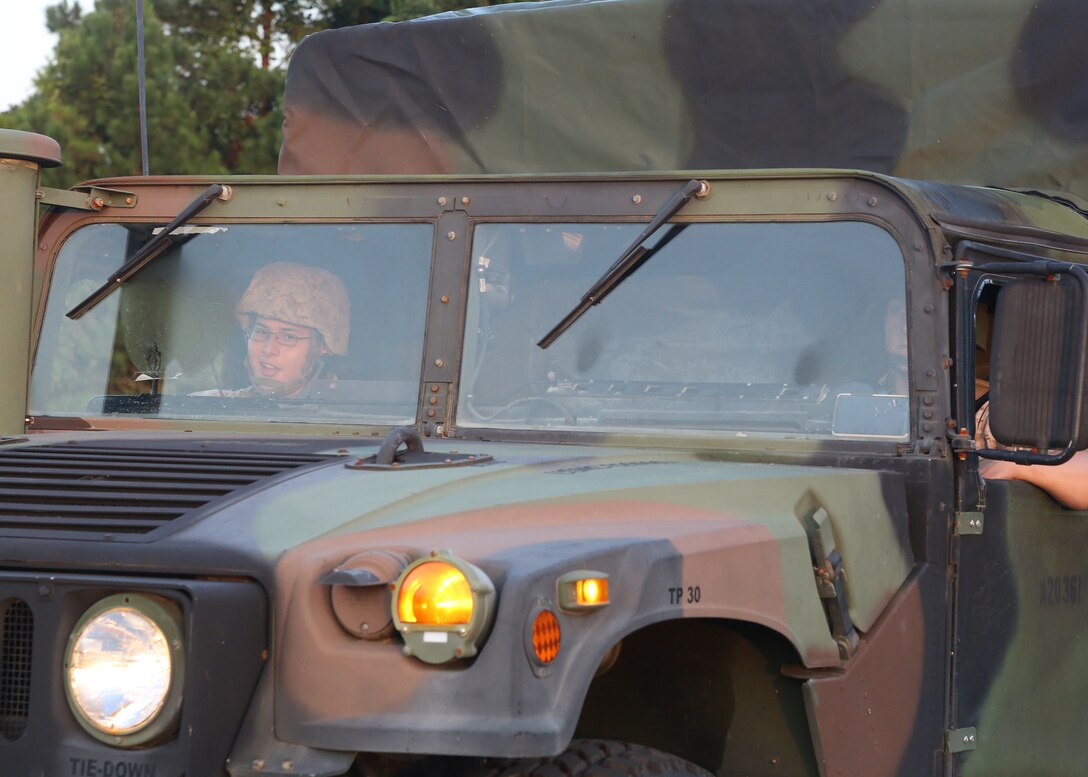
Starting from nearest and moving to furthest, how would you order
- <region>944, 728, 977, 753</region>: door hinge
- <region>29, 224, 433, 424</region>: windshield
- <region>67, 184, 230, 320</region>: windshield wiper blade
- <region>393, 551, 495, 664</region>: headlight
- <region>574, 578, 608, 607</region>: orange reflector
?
<region>393, 551, 495, 664</region>: headlight → <region>574, 578, 608, 607</region>: orange reflector → <region>944, 728, 977, 753</region>: door hinge → <region>29, 224, 433, 424</region>: windshield → <region>67, 184, 230, 320</region>: windshield wiper blade

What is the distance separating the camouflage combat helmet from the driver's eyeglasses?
31mm

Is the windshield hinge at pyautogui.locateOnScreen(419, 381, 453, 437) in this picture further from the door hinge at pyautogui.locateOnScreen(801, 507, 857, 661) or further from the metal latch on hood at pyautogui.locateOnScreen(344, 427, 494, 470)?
the door hinge at pyautogui.locateOnScreen(801, 507, 857, 661)

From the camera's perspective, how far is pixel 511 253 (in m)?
4.07

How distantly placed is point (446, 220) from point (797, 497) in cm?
124

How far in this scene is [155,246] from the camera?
437cm

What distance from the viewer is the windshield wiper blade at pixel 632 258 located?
3908 mm

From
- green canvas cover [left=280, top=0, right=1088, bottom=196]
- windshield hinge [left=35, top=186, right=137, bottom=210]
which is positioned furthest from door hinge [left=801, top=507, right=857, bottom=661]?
windshield hinge [left=35, top=186, right=137, bottom=210]

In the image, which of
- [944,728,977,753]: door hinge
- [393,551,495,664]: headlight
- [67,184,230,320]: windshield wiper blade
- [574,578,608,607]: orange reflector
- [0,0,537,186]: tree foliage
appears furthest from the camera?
[0,0,537,186]: tree foliage

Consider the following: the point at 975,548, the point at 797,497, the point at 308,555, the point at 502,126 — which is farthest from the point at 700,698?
the point at 502,126

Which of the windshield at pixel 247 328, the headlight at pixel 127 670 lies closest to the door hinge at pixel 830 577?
the windshield at pixel 247 328

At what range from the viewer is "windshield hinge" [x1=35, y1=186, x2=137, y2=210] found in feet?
14.8

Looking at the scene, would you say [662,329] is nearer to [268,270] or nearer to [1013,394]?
[1013,394]

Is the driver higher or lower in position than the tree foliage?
lower

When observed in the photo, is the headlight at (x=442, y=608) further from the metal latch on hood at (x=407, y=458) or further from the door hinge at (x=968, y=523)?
the door hinge at (x=968, y=523)
